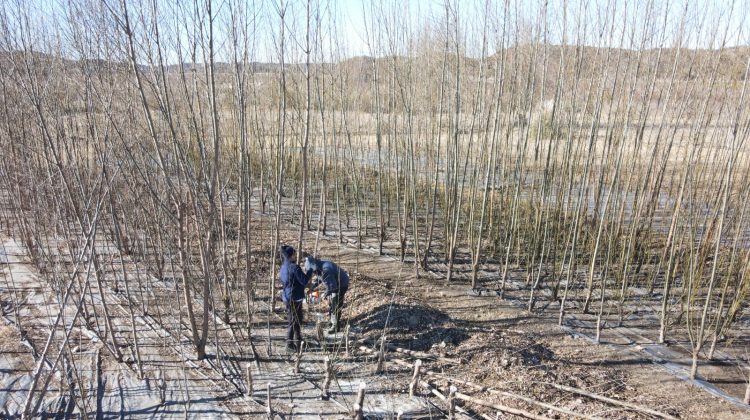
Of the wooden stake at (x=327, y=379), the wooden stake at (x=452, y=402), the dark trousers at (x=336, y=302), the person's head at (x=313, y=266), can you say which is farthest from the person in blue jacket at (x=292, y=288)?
the wooden stake at (x=452, y=402)

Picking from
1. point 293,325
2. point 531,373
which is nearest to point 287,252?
point 293,325

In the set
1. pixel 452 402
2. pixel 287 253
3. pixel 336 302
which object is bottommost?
pixel 452 402

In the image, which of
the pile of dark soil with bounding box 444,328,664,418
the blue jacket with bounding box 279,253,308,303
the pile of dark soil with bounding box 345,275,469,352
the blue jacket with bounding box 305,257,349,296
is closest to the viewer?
the pile of dark soil with bounding box 444,328,664,418

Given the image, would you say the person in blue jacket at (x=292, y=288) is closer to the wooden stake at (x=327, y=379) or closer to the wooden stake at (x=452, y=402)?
the wooden stake at (x=327, y=379)

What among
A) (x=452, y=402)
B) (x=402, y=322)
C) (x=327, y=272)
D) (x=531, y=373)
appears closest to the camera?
(x=452, y=402)

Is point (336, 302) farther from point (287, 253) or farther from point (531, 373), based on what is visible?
Answer: point (531, 373)

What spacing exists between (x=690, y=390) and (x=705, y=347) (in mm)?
856

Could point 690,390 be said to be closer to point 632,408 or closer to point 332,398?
point 632,408

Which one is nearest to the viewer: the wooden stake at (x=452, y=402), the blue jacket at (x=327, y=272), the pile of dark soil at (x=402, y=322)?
the wooden stake at (x=452, y=402)

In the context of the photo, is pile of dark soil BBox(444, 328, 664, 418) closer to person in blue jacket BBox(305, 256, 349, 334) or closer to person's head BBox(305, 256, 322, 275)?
person in blue jacket BBox(305, 256, 349, 334)

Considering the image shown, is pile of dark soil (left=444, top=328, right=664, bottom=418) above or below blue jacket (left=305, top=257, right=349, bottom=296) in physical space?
below

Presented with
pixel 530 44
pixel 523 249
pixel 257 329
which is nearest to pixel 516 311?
pixel 523 249

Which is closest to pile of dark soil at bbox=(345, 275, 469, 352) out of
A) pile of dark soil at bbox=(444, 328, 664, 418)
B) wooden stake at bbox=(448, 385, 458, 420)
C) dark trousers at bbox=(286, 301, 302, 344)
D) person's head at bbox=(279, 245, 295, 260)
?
pile of dark soil at bbox=(444, 328, 664, 418)

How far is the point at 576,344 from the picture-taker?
180 inches
